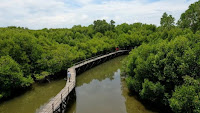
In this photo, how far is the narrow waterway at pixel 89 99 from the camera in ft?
47.0

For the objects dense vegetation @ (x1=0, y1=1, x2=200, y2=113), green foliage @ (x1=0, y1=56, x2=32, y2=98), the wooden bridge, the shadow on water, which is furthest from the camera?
green foliage @ (x1=0, y1=56, x2=32, y2=98)

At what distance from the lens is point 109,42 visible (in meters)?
41.2

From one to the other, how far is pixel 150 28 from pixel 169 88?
153 ft

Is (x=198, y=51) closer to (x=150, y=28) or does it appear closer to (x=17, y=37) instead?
(x=17, y=37)

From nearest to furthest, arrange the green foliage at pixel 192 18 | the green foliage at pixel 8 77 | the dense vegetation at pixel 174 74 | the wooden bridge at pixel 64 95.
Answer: the dense vegetation at pixel 174 74 → the wooden bridge at pixel 64 95 → the green foliage at pixel 8 77 → the green foliage at pixel 192 18

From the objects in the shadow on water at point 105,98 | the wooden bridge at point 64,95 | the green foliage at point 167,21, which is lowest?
the shadow on water at point 105,98

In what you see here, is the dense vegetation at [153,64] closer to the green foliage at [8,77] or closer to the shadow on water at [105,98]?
the green foliage at [8,77]

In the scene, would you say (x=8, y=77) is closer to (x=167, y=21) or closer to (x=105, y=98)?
(x=105, y=98)

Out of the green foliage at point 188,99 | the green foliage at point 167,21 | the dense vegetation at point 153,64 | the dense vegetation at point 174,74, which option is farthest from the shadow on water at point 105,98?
the green foliage at point 167,21

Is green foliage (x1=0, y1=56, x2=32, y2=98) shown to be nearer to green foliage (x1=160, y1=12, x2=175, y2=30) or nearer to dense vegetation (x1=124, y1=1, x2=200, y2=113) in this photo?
dense vegetation (x1=124, y1=1, x2=200, y2=113)

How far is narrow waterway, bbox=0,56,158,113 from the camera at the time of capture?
14.3 m

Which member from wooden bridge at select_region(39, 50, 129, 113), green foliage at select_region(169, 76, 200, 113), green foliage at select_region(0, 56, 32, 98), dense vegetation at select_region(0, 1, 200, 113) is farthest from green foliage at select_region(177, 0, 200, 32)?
green foliage at select_region(0, 56, 32, 98)

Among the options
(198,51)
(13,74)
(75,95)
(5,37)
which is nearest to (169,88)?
(198,51)

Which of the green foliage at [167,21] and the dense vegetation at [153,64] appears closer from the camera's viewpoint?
the dense vegetation at [153,64]
